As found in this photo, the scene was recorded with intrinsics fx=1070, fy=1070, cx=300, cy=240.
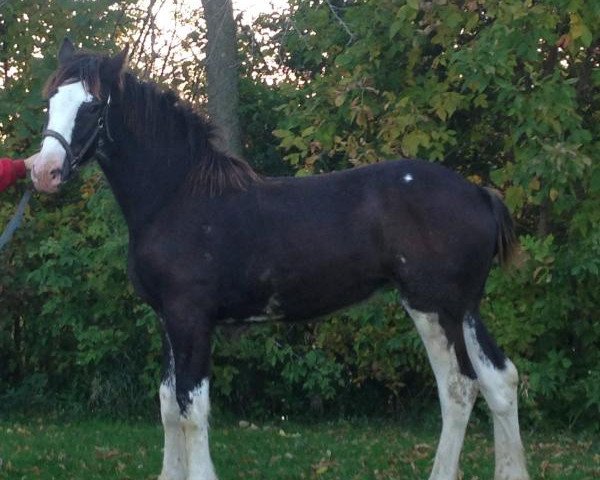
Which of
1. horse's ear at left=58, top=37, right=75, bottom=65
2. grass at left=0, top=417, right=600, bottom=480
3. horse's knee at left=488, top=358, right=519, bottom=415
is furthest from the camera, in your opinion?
grass at left=0, top=417, right=600, bottom=480

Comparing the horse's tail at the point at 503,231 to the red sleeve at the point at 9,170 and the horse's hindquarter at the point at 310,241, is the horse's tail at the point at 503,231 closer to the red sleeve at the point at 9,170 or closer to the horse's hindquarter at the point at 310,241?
the horse's hindquarter at the point at 310,241

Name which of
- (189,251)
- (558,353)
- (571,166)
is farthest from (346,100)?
Result: (189,251)

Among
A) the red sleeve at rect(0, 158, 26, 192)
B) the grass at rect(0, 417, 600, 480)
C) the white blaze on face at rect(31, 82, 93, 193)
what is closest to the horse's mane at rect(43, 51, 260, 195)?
the white blaze on face at rect(31, 82, 93, 193)

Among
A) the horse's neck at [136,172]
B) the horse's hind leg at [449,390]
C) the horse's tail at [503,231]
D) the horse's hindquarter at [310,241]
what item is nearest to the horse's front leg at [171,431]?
the horse's hindquarter at [310,241]

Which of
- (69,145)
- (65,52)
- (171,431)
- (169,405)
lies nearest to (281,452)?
(171,431)

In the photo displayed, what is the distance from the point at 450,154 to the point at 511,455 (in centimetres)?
427

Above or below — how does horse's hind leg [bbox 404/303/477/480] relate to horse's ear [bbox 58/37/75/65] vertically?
below

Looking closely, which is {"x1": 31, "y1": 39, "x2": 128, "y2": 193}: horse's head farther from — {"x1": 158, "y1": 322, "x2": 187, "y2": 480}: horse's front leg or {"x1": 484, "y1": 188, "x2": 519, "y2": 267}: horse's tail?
{"x1": 484, "y1": 188, "x2": 519, "y2": 267}: horse's tail

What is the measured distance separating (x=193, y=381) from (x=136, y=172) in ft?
4.29

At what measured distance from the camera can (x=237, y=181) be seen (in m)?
6.37

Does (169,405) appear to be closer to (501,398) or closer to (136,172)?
(136,172)

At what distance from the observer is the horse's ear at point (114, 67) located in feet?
20.6

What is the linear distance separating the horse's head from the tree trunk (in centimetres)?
424

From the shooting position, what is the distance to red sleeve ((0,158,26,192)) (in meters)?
6.51
